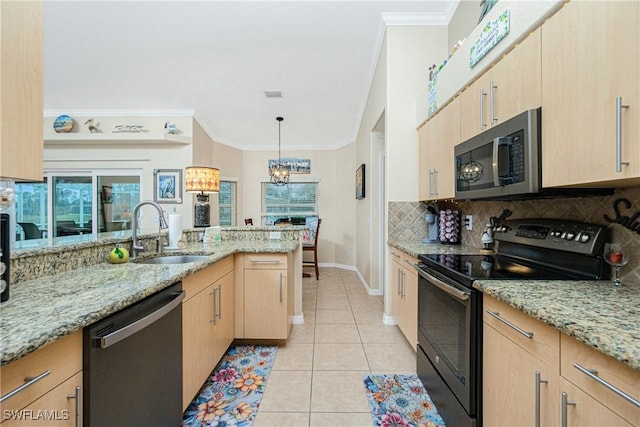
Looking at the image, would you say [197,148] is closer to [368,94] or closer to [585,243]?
[368,94]

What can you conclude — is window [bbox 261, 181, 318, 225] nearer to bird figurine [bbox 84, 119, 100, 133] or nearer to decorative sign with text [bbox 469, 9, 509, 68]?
bird figurine [bbox 84, 119, 100, 133]

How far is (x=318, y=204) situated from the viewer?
21.3ft

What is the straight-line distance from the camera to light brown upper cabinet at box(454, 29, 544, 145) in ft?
4.28

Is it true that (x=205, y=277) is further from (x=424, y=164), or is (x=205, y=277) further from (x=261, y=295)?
(x=424, y=164)

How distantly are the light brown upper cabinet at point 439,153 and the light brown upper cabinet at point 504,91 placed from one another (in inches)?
5.2

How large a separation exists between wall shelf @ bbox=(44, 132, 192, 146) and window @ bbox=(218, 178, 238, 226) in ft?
5.17

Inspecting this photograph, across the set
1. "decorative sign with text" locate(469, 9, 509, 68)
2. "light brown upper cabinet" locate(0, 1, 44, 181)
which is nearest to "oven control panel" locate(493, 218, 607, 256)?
"decorative sign with text" locate(469, 9, 509, 68)

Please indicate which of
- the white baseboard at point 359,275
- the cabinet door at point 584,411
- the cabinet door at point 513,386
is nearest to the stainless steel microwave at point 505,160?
the cabinet door at point 513,386

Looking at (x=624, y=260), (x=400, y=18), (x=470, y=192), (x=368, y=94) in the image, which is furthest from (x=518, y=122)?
(x=368, y=94)

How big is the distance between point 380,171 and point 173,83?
3209 mm

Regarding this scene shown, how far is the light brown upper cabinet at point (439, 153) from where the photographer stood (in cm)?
210

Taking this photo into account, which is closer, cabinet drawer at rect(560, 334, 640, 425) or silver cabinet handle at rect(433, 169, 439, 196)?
cabinet drawer at rect(560, 334, 640, 425)

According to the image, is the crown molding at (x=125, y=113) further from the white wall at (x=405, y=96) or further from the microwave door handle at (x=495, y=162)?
the microwave door handle at (x=495, y=162)

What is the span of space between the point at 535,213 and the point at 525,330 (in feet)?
3.31
